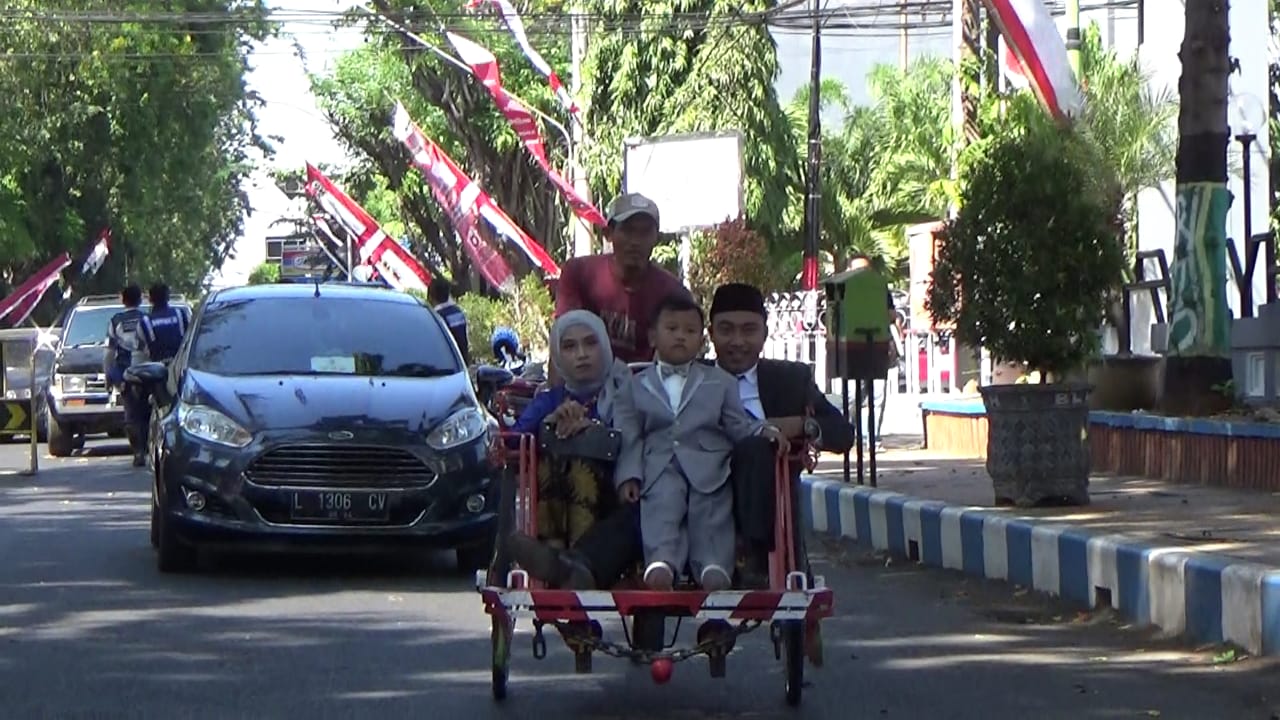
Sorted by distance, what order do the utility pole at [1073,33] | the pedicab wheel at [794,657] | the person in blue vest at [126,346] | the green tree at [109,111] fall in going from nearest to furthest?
the pedicab wheel at [794,657] → the person in blue vest at [126,346] → the utility pole at [1073,33] → the green tree at [109,111]

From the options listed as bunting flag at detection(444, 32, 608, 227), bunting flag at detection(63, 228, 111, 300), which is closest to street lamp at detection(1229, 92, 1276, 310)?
bunting flag at detection(444, 32, 608, 227)

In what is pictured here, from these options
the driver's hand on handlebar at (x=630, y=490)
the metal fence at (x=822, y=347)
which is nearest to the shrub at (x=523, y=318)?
the metal fence at (x=822, y=347)

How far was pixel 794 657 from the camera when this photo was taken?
26.8 feet

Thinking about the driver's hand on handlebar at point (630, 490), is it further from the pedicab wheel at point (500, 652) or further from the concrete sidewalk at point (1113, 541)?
the concrete sidewalk at point (1113, 541)

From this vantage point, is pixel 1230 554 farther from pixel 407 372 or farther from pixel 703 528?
pixel 407 372

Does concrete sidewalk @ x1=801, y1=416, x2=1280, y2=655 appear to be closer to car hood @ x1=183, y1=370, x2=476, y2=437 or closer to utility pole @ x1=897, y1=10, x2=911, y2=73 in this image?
car hood @ x1=183, y1=370, x2=476, y2=437

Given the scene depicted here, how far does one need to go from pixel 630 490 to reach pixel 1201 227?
30.0 ft

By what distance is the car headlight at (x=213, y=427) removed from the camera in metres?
12.2

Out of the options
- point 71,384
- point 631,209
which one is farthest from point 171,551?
point 71,384

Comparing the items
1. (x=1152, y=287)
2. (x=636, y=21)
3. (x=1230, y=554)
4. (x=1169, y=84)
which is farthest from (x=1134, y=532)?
(x=636, y=21)

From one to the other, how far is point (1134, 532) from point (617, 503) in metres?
4.75

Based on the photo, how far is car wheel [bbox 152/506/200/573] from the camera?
12.4 meters

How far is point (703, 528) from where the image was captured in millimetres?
7848

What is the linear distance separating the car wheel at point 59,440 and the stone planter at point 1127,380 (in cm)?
1311
